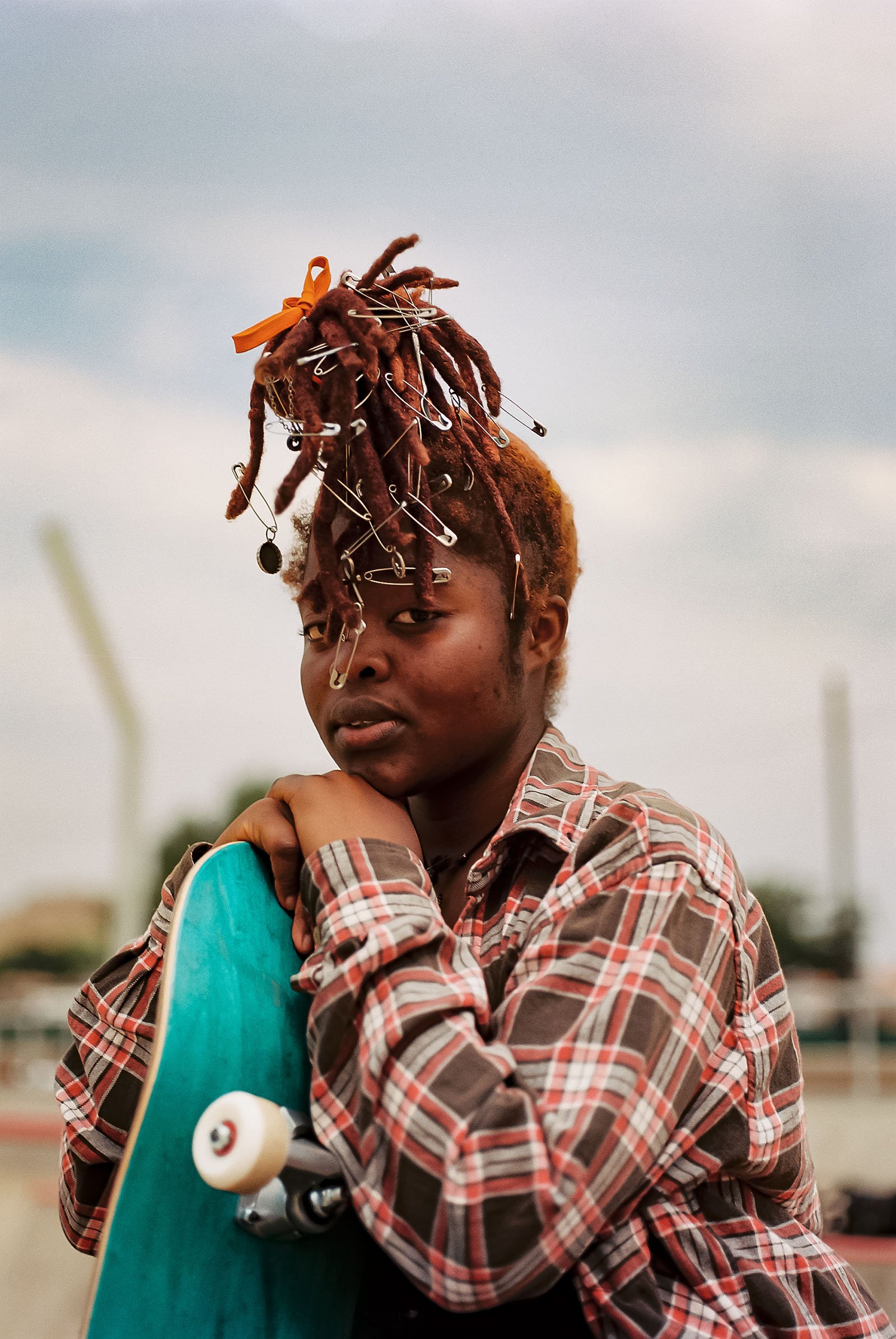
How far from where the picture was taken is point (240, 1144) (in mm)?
1281

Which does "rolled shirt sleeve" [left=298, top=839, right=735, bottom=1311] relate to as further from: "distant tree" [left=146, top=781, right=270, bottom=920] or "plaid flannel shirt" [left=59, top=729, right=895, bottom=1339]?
"distant tree" [left=146, top=781, right=270, bottom=920]

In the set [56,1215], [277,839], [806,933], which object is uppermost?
[277,839]

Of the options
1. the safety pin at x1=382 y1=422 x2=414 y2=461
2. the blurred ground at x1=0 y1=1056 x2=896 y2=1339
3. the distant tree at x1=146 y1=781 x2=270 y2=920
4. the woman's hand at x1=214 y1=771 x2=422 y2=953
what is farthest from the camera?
the distant tree at x1=146 y1=781 x2=270 y2=920

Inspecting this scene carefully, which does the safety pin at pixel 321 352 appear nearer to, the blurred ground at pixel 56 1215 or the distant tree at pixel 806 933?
the blurred ground at pixel 56 1215

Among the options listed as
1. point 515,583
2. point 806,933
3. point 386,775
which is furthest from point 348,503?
point 806,933

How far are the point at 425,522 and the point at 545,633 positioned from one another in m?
0.32

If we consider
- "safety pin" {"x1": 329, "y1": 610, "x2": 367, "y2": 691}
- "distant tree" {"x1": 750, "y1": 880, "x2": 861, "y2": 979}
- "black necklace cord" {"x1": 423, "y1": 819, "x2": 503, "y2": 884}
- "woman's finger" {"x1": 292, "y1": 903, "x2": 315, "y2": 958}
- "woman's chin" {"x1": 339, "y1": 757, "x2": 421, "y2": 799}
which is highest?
"safety pin" {"x1": 329, "y1": 610, "x2": 367, "y2": 691}

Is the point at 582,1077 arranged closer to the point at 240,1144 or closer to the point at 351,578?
the point at 240,1144

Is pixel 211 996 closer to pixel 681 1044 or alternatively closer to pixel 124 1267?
pixel 124 1267

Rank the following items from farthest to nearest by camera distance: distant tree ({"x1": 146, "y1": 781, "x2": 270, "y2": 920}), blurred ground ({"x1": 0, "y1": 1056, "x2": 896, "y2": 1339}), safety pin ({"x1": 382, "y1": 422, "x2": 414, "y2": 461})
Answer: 1. distant tree ({"x1": 146, "y1": 781, "x2": 270, "y2": 920})
2. blurred ground ({"x1": 0, "y1": 1056, "x2": 896, "y2": 1339})
3. safety pin ({"x1": 382, "y1": 422, "x2": 414, "y2": 461})

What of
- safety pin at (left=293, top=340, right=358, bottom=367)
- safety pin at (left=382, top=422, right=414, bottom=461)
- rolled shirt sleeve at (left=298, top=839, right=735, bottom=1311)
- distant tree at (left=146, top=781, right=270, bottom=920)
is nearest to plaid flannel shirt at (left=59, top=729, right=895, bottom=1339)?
rolled shirt sleeve at (left=298, top=839, right=735, bottom=1311)

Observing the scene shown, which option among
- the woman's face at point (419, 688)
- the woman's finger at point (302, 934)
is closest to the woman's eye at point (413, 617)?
the woman's face at point (419, 688)

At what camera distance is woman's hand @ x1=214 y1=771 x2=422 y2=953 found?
5.22 feet

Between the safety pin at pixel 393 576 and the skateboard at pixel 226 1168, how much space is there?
424 mm
